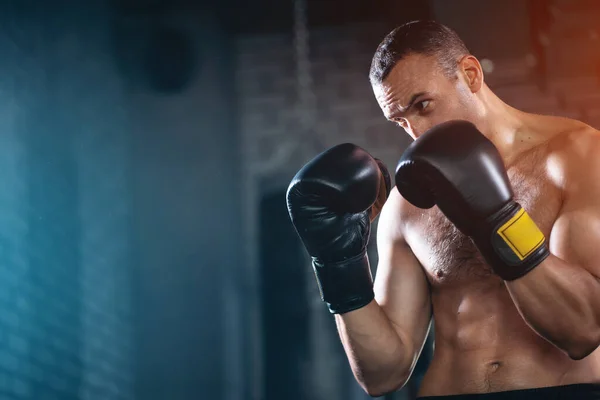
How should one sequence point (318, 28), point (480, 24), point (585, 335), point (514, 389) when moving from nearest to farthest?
point (585, 335)
point (514, 389)
point (480, 24)
point (318, 28)

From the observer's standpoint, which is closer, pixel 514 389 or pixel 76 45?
pixel 514 389

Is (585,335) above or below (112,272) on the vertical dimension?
below

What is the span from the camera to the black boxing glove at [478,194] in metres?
1.13

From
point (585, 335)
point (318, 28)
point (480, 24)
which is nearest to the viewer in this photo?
point (585, 335)

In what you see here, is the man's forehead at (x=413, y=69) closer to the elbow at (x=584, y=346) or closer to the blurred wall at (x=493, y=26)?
the elbow at (x=584, y=346)

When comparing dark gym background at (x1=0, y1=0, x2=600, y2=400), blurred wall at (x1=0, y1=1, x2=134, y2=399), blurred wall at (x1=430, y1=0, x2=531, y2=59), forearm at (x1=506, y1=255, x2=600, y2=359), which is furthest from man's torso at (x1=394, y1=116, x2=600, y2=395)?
blurred wall at (x1=0, y1=1, x2=134, y2=399)

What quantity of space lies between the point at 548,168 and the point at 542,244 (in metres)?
0.24

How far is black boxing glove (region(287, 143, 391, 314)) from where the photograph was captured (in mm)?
1320

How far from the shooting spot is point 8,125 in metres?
2.68

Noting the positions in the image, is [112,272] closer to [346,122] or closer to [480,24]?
[346,122]

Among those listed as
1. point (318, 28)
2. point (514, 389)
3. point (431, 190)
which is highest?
point (318, 28)

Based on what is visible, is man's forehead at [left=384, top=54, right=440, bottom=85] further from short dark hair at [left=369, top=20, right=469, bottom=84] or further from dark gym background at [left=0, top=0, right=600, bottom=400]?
dark gym background at [left=0, top=0, right=600, bottom=400]

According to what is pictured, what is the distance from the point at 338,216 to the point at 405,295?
0.28m

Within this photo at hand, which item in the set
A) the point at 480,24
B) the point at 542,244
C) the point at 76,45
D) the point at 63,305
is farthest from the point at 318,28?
the point at 542,244
